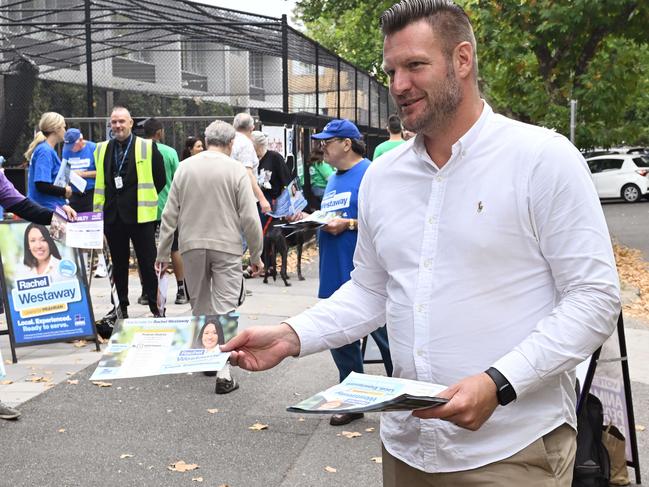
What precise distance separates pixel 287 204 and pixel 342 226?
678 cm

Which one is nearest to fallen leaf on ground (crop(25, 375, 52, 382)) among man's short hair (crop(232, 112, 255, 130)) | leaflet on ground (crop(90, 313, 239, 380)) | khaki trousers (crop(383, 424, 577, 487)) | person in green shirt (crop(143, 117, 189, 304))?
person in green shirt (crop(143, 117, 189, 304))

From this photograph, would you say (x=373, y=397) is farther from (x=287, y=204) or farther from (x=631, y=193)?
(x=631, y=193)

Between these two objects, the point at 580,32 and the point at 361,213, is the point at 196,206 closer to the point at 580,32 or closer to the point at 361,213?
the point at 361,213

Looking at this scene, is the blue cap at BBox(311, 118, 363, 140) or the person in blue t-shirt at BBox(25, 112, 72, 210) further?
the person in blue t-shirt at BBox(25, 112, 72, 210)

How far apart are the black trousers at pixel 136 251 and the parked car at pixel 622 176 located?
2575 cm

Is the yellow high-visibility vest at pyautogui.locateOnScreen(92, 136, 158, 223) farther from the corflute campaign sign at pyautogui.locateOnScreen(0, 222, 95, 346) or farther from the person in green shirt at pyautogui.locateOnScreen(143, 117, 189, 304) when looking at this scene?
the corflute campaign sign at pyautogui.locateOnScreen(0, 222, 95, 346)

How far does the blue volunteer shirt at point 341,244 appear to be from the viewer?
6.19 meters

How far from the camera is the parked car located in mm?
32344

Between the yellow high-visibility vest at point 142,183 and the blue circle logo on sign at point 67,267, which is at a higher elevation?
the yellow high-visibility vest at point 142,183

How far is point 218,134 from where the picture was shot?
7.22 m

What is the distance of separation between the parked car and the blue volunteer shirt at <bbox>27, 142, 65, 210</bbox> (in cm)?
2519

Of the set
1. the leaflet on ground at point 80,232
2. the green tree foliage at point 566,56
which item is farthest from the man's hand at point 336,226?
the green tree foliage at point 566,56

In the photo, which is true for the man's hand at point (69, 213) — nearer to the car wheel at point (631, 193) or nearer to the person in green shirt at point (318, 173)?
the person in green shirt at point (318, 173)

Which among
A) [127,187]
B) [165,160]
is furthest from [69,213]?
[165,160]
